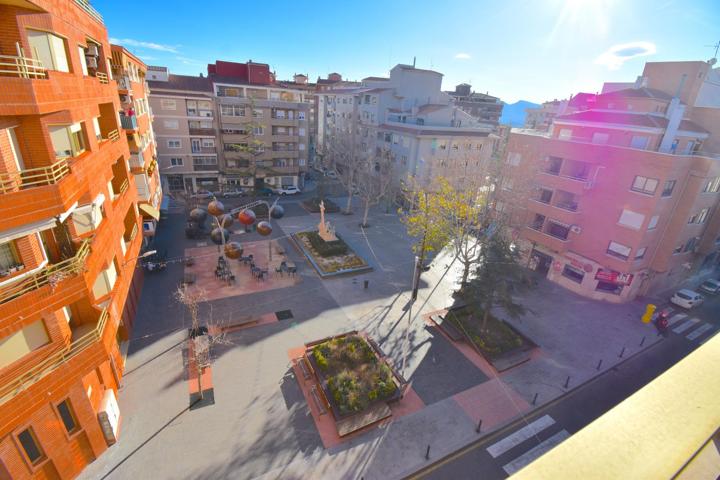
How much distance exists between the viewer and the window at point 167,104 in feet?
141

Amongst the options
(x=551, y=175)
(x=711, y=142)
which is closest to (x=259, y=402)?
(x=551, y=175)

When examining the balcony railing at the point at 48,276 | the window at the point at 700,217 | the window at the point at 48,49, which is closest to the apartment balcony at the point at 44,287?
the balcony railing at the point at 48,276

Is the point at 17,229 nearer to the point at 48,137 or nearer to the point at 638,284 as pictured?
the point at 48,137

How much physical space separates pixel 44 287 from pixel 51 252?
7.29 feet

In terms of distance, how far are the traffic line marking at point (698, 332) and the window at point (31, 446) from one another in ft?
115

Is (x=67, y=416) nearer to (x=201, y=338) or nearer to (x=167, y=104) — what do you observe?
(x=201, y=338)

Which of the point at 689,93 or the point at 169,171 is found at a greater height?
the point at 689,93

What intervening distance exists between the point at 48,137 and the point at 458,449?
1897 centimetres

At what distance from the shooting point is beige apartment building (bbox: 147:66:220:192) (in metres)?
43.4

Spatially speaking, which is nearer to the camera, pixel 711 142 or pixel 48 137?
pixel 48 137

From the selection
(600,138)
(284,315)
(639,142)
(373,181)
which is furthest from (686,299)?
(373,181)

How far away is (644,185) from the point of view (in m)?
24.1

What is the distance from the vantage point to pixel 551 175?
28984mm

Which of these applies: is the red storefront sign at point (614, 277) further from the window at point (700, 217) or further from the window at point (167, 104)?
the window at point (167, 104)
